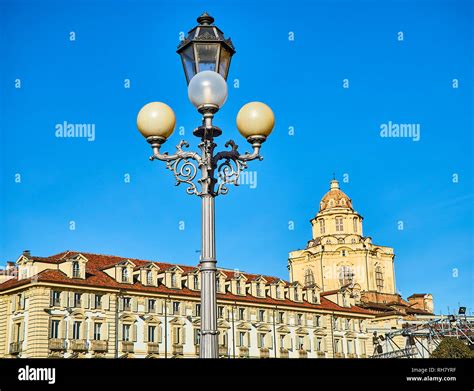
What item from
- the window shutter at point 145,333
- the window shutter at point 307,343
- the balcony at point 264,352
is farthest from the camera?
the window shutter at point 307,343

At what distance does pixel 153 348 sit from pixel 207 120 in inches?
1539

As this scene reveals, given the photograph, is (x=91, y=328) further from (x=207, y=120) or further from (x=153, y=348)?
(x=207, y=120)

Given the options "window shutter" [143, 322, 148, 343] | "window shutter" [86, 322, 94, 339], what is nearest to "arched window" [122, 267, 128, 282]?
"window shutter" [143, 322, 148, 343]

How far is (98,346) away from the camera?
4331cm

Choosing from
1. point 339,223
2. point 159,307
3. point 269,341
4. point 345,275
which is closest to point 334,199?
point 339,223

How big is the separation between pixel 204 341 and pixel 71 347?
36.1 metres

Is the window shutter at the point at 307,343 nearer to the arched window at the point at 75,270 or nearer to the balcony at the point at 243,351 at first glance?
the balcony at the point at 243,351

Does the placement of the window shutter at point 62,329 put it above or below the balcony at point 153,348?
above

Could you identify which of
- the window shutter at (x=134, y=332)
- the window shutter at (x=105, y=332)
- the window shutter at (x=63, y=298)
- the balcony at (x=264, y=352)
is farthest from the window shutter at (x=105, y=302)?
the balcony at (x=264, y=352)

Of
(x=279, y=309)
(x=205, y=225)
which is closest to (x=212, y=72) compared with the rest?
(x=205, y=225)

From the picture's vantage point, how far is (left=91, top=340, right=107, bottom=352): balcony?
43062 millimetres

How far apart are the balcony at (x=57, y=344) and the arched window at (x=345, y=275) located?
47053 millimetres

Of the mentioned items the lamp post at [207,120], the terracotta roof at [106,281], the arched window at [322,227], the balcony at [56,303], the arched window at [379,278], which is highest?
the arched window at [322,227]

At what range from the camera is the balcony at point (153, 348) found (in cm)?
4597
